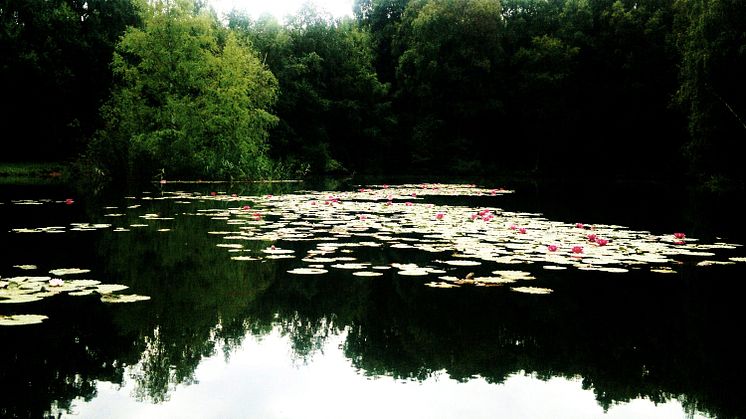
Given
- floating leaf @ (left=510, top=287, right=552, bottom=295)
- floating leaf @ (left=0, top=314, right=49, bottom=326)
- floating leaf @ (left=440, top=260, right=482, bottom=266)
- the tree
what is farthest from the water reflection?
the tree

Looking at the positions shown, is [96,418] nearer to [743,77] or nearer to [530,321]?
[530,321]

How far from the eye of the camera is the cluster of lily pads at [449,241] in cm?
604

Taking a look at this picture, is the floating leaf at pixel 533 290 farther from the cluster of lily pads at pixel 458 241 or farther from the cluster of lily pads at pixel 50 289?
the cluster of lily pads at pixel 50 289

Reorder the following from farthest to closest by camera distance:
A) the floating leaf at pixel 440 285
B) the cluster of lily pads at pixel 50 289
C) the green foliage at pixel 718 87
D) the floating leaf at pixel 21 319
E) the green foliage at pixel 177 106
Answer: the green foliage at pixel 718 87, the green foliage at pixel 177 106, the floating leaf at pixel 440 285, the cluster of lily pads at pixel 50 289, the floating leaf at pixel 21 319

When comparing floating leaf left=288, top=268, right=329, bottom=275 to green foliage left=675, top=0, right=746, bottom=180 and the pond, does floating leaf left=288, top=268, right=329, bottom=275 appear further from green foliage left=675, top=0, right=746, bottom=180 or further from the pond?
green foliage left=675, top=0, right=746, bottom=180

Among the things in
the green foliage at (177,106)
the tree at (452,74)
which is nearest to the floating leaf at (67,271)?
the green foliage at (177,106)

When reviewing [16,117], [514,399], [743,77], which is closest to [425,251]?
[514,399]

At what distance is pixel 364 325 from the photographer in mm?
4074

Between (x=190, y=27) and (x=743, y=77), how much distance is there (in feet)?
62.9

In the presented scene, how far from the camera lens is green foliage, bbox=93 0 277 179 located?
71.4 ft

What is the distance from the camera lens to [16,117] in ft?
108

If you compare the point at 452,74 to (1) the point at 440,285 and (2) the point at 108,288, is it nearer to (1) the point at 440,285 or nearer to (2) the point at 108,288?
(1) the point at 440,285

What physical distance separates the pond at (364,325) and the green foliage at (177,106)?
14300mm

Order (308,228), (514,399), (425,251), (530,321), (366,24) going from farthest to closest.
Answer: (366,24), (308,228), (425,251), (530,321), (514,399)
